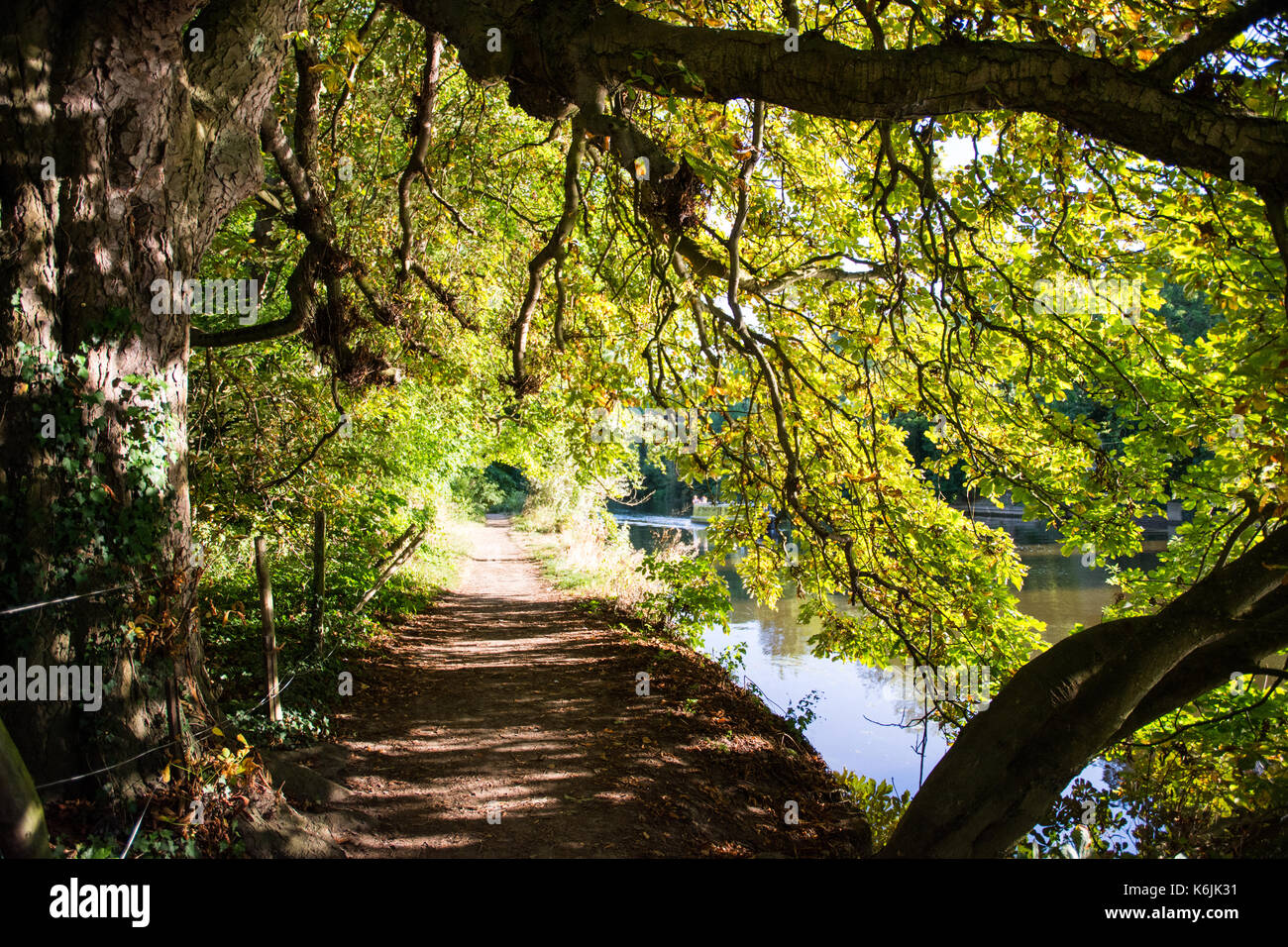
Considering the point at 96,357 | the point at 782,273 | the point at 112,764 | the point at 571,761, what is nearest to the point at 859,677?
the point at 571,761

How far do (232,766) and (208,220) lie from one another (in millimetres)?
2920

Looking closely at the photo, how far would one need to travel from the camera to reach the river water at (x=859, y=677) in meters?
9.41

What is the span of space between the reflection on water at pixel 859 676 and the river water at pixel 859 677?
0.05 ft

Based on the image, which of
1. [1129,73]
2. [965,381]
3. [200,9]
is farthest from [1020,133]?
[200,9]

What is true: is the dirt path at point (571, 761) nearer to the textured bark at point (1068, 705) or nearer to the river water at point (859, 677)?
the river water at point (859, 677)

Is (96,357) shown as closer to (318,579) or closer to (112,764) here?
(112,764)

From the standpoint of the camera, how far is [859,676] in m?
12.9

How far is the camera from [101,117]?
142 inches

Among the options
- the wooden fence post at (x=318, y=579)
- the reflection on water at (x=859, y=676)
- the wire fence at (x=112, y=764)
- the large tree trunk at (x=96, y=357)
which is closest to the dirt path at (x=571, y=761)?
the wooden fence post at (x=318, y=579)

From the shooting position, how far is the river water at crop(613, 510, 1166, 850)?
9414 mm

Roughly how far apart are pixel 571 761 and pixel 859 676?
7.74 metres

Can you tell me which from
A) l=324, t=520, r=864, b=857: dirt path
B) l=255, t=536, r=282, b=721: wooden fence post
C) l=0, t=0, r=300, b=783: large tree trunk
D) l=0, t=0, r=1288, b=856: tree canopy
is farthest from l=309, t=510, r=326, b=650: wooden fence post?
l=0, t=0, r=300, b=783: large tree trunk
